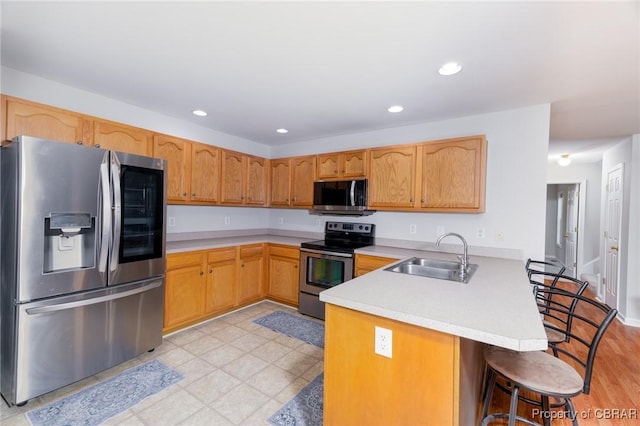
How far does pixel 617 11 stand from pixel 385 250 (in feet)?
7.94

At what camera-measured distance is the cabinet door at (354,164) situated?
351 centimetres

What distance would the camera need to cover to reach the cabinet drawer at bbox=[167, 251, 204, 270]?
2855mm

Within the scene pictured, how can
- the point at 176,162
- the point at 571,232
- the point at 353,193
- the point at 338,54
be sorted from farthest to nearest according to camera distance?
1. the point at 571,232
2. the point at 353,193
3. the point at 176,162
4. the point at 338,54

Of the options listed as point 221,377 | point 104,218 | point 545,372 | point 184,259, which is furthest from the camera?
point 184,259

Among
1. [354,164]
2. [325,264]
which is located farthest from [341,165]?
[325,264]

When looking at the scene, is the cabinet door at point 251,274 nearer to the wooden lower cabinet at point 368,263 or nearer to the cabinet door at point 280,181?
the cabinet door at point 280,181

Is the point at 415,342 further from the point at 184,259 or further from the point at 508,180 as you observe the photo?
the point at 184,259

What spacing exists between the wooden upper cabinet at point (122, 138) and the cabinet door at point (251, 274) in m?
1.56

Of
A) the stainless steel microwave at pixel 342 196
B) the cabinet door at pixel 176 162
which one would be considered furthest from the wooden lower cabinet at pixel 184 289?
the stainless steel microwave at pixel 342 196

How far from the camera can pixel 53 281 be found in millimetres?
1921

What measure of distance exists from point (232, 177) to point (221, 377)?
2.40m

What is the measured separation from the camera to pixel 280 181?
428 cm

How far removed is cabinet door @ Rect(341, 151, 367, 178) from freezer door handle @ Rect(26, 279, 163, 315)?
2.37 meters

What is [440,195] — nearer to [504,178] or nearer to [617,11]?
[504,178]
